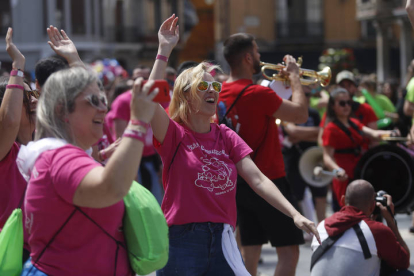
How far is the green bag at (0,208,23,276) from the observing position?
266 centimetres

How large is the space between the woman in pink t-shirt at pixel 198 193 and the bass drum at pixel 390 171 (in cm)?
280

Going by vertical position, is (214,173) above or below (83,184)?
below

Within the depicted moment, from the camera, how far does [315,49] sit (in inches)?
1462

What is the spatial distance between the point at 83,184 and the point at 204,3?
3922 cm

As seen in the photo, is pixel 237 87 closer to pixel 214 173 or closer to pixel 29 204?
pixel 214 173

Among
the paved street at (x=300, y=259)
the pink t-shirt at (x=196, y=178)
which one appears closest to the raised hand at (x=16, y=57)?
the pink t-shirt at (x=196, y=178)

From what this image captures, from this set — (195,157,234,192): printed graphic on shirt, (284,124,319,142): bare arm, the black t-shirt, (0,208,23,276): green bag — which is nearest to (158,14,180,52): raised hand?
(195,157,234,192): printed graphic on shirt

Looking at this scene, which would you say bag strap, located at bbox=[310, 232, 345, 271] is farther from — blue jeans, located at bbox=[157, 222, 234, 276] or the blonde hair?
the blonde hair

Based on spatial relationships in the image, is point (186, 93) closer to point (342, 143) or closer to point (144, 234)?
point (144, 234)

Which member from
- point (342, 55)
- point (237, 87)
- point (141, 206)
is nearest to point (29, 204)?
point (141, 206)

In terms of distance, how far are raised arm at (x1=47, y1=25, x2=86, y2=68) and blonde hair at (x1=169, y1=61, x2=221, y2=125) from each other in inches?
26.0

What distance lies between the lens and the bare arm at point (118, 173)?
2.48m

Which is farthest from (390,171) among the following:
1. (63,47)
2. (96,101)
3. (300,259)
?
(96,101)

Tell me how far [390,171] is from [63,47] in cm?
373
